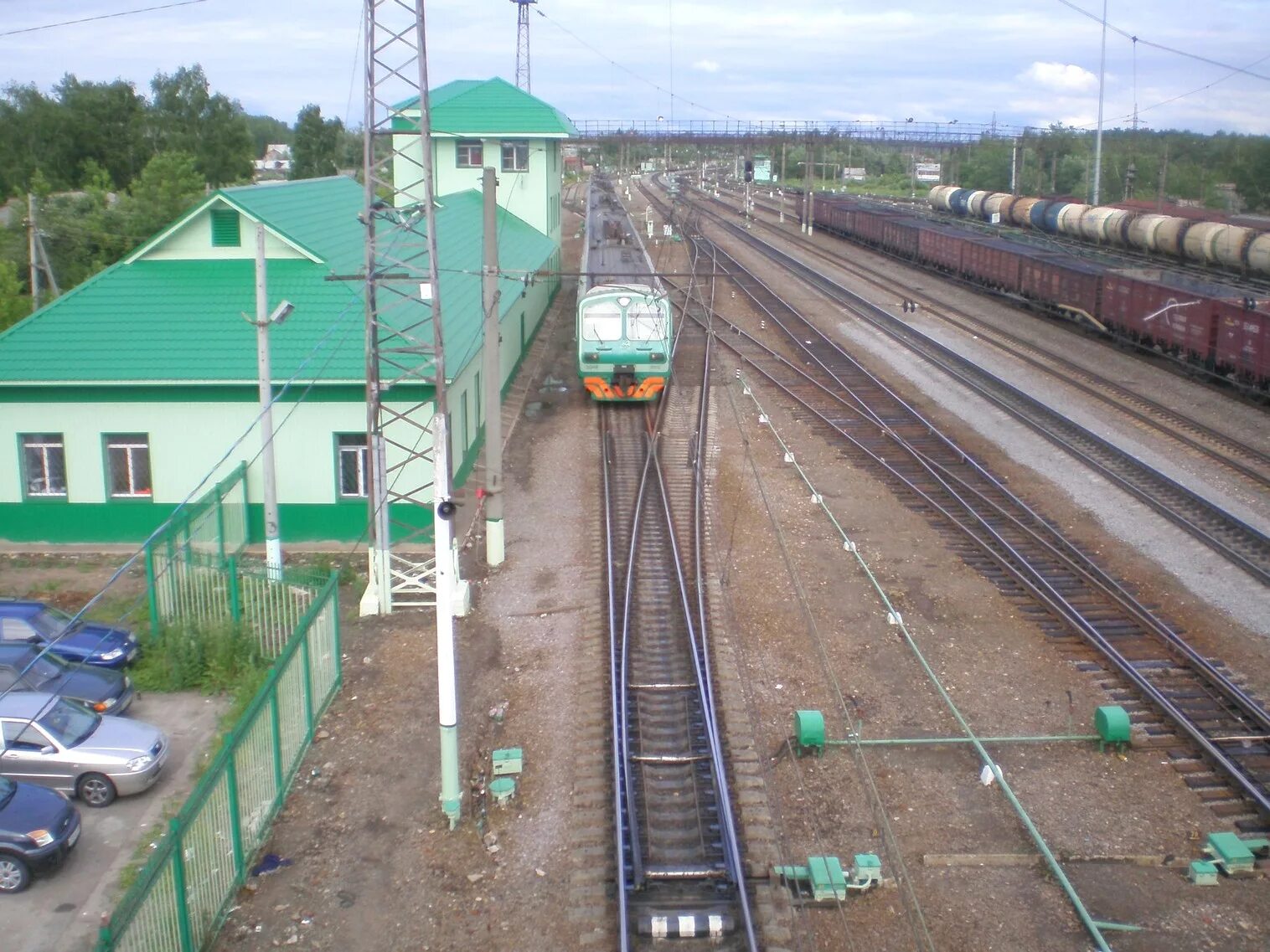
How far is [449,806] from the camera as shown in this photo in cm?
934

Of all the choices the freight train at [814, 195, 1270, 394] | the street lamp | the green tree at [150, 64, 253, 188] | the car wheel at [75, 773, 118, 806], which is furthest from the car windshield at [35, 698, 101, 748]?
the green tree at [150, 64, 253, 188]

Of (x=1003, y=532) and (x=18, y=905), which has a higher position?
(x=1003, y=532)

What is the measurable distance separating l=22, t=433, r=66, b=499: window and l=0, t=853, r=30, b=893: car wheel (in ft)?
28.7

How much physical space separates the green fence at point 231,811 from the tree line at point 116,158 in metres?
25.8

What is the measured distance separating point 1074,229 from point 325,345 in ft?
128

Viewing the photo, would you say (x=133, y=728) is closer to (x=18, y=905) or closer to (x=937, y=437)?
(x=18, y=905)

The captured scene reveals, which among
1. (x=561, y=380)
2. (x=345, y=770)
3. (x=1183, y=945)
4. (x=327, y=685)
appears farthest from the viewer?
(x=561, y=380)

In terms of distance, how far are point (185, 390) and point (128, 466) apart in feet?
A: 4.79

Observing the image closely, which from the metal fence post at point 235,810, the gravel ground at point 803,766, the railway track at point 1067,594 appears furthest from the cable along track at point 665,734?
the railway track at point 1067,594

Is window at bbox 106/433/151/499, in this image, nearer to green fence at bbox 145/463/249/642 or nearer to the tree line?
green fence at bbox 145/463/249/642

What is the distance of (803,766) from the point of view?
10.1 m

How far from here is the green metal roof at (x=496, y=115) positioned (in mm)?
33844

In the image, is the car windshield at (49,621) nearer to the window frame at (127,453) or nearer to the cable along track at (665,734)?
the window frame at (127,453)

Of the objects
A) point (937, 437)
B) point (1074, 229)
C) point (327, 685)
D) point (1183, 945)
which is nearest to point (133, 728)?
point (327, 685)
